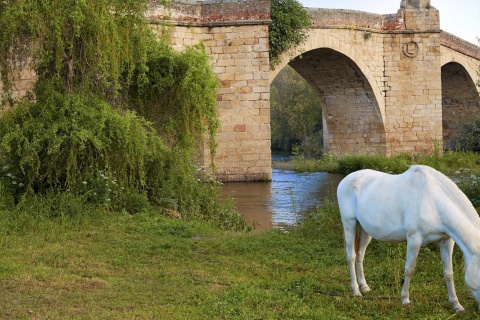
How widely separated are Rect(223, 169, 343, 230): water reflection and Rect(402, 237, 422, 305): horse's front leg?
464cm

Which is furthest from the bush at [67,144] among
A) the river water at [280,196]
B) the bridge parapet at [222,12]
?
the bridge parapet at [222,12]

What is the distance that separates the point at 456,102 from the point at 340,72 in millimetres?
9622

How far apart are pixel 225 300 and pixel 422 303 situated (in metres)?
1.41

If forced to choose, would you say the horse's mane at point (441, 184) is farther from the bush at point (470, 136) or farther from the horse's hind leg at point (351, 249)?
the bush at point (470, 136)

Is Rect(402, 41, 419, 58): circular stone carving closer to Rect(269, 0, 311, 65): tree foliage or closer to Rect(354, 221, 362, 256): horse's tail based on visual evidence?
Rect(269, 0, 311, 65): tree foliage

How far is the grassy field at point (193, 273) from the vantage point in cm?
540

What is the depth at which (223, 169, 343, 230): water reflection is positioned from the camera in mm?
12020

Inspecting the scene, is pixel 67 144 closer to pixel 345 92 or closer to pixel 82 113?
pixel 82 113

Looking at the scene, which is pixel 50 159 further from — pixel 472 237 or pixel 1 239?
pixel 472 237

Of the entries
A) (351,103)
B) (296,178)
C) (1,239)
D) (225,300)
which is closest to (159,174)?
(1,239)

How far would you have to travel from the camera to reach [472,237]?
5.00 m

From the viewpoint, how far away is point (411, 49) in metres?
23.4

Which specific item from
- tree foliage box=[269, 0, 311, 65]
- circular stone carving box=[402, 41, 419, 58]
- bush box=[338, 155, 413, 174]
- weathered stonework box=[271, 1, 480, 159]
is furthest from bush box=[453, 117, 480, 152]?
tree foliage box=[269, 0, 311, 65]

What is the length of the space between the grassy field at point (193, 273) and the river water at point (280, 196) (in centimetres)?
211
